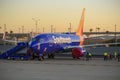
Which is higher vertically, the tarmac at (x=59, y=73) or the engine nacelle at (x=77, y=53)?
the engine nacelle at (x=77, y=53)

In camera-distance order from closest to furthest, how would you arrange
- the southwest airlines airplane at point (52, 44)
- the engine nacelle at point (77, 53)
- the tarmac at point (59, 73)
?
the tarmac at point (59, 73)
the southwest airlines airplane at point (52, 44)
the engine nacelle at point (77, 53)

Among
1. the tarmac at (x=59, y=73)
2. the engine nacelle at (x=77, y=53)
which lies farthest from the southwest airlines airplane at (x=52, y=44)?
the tarmac at (x=59, y=73)

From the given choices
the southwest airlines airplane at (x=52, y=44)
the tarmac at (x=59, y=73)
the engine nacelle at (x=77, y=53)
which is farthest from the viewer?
the engine nacelle at (x=77, y=53)

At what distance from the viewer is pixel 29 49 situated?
4422 cm

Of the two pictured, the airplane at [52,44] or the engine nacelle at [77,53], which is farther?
the engine nacelle at [77,53]

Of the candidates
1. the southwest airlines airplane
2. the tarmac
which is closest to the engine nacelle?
the southwest airlines airplane

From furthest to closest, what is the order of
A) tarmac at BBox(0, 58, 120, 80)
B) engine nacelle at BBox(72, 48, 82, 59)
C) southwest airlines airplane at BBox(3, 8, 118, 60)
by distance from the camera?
engine nacelle at BBox(72, 48, 82, 59) < southwest airlines airplane at BBox(3, 8, 118, 60) < tarmac at BBox(0, 58, 120, 80)

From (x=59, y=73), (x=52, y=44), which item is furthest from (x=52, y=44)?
(x=59, y=73)

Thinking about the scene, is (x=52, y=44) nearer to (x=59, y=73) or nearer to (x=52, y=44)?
(x=52, y=44)

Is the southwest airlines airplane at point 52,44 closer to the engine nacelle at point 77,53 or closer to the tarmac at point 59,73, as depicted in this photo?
the engine nacelle at point 77,53

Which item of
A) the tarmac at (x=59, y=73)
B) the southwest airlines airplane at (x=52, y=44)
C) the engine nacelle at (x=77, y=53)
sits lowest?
the tarmac at (x=59, y=73)

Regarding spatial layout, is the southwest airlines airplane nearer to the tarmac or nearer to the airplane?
the airplane

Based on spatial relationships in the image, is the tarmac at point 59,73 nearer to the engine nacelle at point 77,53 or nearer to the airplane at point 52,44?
the airplane at point 52,44

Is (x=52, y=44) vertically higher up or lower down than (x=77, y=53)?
higher up
